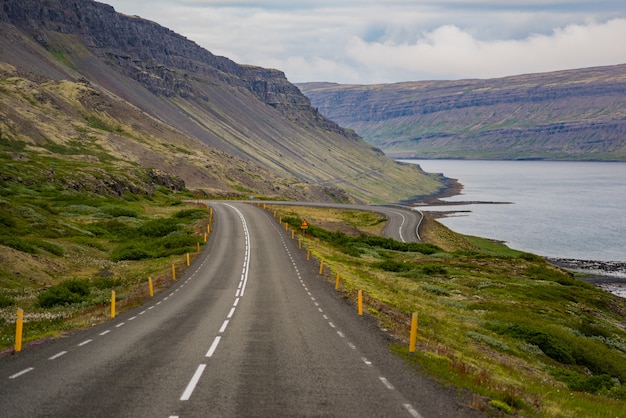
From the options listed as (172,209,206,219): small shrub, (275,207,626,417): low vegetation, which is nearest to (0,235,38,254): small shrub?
(275,207,626,417): low vegetation

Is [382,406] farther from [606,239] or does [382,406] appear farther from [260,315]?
[606,239]

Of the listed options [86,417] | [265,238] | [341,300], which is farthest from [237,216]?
[86,417]

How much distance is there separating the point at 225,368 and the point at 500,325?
19.4m

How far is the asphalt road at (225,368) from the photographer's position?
11656mm

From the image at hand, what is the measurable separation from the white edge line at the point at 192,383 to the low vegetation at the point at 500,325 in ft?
18.8

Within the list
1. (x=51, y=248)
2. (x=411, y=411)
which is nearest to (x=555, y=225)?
(x=51, y=248)

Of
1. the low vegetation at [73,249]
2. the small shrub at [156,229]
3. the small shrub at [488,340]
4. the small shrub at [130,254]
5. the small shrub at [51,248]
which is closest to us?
the small shrub at [488,340]

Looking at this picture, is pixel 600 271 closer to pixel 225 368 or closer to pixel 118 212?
pixel 118 212

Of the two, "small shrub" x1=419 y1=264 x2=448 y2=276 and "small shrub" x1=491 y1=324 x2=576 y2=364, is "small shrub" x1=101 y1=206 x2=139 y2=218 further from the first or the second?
"small shrub" x1=491 y1=324 x2=576 y2=364

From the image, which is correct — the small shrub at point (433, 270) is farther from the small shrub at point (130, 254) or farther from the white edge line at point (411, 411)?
the white edge line at point (411, 411)

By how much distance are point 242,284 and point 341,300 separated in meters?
7.70

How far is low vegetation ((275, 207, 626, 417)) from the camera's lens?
15.5m

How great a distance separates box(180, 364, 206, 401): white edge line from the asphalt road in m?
0.02

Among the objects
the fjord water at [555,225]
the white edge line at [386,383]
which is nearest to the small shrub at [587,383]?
the white edge line at [386,383]
